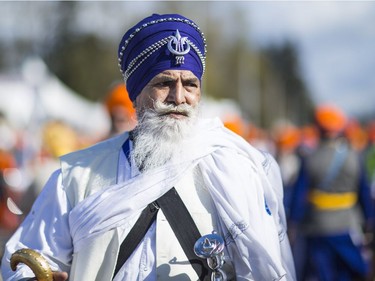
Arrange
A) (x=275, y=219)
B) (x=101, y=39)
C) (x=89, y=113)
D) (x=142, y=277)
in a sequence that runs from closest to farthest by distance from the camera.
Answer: (x=142, y=277) → (x=275, y=219) → (x=89, y=113) → (x=101, y=39)

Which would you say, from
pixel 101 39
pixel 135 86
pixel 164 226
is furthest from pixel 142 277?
pixel 101 39

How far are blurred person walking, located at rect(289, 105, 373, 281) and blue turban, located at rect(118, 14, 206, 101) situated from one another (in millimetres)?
4943

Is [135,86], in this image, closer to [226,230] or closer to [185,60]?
[185,60]

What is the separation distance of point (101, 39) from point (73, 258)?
46638mm

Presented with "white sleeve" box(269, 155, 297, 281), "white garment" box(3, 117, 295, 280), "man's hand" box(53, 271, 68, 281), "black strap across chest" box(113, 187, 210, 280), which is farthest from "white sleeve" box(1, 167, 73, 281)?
"white sleeve" box(269, 155, 297, 281)

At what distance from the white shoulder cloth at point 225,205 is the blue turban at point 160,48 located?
358 millimetres

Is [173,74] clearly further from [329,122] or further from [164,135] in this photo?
[329,122]

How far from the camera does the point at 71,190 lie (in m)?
3.49

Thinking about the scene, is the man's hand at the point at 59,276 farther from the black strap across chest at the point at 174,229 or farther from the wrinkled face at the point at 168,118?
the wrinkled face at the point at 168,118

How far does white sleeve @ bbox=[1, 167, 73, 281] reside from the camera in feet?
11.2

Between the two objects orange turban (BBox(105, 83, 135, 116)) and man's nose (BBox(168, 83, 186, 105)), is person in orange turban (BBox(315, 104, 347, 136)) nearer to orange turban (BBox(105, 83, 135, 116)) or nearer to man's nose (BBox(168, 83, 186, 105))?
orange turban (BBox(105, 83, 135, 116))

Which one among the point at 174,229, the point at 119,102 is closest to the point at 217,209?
the point at 174,229

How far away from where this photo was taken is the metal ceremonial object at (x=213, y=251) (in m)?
3.18

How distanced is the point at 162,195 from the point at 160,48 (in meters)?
0.68
